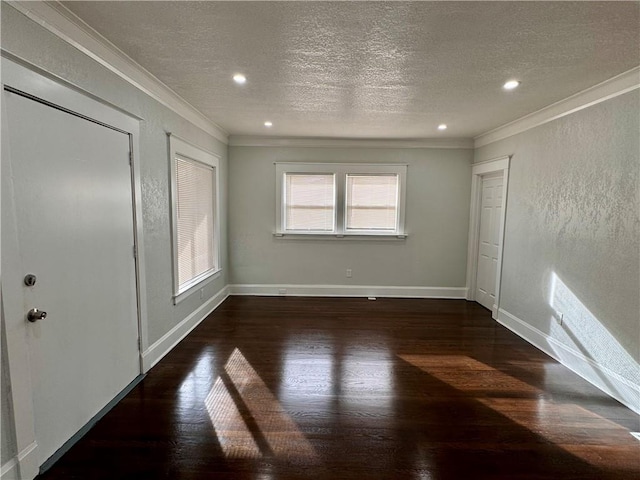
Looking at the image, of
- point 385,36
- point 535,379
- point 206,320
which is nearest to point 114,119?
point 385,36

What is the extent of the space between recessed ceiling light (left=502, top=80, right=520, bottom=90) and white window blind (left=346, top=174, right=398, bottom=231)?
246 cm

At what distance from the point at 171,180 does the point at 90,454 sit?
7.60ft

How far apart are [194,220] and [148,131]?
1363mm

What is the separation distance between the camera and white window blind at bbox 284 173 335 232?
522 cm

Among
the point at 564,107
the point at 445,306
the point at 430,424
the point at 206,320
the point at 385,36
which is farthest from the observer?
the point at 445,306

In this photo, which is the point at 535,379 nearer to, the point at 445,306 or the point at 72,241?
the point at 445,306

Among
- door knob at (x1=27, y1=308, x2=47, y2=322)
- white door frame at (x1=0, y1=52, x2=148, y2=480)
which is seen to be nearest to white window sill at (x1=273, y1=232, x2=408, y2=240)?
white door frame at (x1=0, y1=52, x2=148, y2=480)

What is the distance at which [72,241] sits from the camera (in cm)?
197

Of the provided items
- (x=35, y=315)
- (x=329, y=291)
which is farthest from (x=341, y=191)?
(x=35, y=315)

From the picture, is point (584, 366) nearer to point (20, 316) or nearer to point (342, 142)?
point (342, 142)

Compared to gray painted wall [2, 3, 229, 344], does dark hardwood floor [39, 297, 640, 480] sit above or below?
below

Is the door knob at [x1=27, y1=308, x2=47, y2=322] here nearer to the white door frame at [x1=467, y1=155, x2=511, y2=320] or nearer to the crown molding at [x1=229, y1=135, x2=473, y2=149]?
the crown molding at [x1=229, y1=135, x2=473, y2=149]

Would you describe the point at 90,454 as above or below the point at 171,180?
below

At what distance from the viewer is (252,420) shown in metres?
2.25
